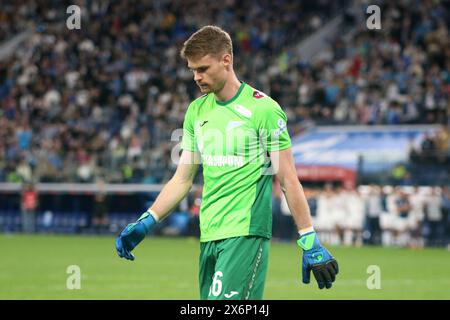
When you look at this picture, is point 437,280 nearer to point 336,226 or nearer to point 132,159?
point 336,226

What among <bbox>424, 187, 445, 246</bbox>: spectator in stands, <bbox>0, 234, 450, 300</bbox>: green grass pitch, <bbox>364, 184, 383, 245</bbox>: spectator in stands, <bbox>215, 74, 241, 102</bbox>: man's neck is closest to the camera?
<bbox>215, 74, 241, 102</bbox>: man's neck

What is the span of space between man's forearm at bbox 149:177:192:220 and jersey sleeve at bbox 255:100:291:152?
2.61 ft

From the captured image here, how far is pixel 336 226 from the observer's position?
30.1 meters

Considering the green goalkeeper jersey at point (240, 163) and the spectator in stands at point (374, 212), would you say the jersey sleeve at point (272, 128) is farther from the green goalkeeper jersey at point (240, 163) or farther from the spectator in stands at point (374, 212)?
the spectator in stands at point (374, 212)

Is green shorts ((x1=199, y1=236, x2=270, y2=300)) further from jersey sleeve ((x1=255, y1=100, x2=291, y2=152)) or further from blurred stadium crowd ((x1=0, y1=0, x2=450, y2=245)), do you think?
blurred stadium crowd ((x1=0, y1=0, x2=450, y2=245))

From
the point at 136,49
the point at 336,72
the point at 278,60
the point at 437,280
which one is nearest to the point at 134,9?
the point at 136,49

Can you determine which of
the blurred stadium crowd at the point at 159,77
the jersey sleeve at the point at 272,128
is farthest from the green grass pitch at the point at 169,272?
the jersey sleeve at the point at 272,128

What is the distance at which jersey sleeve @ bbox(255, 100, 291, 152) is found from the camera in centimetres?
711

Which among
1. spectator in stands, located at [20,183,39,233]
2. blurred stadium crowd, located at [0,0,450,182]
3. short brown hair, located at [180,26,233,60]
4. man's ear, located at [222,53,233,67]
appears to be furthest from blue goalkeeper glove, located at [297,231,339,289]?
spectator in stands, located at [20,183,39,233]

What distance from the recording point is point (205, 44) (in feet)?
23.2

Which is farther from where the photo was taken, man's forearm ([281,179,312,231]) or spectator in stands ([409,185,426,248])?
spectator in stands ([409,185,426,248])

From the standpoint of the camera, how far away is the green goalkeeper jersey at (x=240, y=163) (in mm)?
7148
